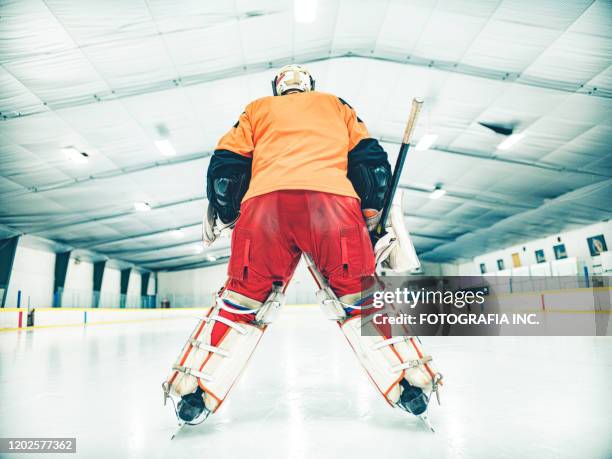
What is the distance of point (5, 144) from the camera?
29.8ft

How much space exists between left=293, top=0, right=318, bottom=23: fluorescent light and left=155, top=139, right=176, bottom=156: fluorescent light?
510 centimetres

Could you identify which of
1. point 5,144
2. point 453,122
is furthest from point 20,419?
point 453,122

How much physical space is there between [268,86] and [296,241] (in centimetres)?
799

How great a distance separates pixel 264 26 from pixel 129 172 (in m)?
6.86

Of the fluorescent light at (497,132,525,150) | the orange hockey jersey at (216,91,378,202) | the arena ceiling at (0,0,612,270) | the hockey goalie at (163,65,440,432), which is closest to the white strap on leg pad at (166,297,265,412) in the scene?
the hockey goalie at (163,65,440,432)

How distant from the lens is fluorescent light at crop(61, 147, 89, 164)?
9.75 metres

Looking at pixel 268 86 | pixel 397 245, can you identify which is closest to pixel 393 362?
pixel 397 245

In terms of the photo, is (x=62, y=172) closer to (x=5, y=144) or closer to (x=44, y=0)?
(x=5, y=144)

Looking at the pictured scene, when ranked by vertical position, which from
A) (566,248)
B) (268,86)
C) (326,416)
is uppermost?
(268,86)

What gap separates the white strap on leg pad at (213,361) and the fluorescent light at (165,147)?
9.29 metres

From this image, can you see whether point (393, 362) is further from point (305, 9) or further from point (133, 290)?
point (133, 290)

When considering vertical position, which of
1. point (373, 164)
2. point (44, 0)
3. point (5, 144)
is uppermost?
point (44, 0)

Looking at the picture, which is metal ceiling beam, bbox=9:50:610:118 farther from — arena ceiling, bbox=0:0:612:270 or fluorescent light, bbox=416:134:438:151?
fluorescent light, bbox=416:134:438:151

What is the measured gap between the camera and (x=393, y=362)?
1480 millimetres
